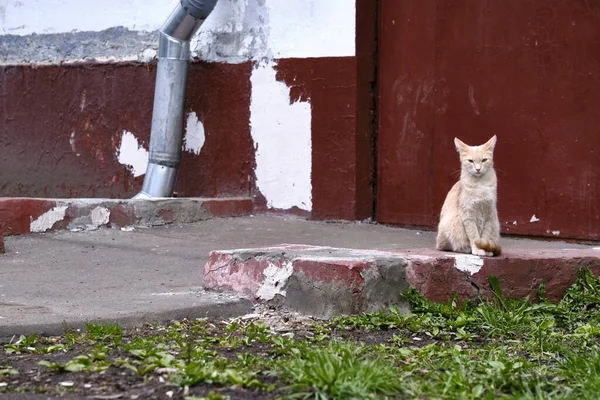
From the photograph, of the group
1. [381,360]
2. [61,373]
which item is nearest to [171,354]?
[61,373]

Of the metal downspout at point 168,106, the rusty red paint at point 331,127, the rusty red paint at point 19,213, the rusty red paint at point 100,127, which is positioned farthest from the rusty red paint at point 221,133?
the rusty red paint at point 19,213

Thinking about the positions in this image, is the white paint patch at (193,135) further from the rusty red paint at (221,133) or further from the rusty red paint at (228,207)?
the rusty red paint at (228,207)

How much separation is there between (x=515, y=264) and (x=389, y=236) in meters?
2.19

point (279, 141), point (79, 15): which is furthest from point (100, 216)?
point (79, 15)

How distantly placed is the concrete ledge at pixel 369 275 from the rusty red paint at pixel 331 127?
2.48 m

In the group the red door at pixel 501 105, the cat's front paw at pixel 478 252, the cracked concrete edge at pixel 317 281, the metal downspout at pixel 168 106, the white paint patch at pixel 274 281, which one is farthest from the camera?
the metal downspout at pixel 168 106

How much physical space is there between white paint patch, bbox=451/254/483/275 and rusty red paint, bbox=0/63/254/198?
3404 millimetres

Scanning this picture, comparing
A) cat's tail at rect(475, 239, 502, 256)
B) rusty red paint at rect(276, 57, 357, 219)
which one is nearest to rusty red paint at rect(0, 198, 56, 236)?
rusty red paint at rect(276, 57, 357, 219)

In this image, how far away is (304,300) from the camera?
4.59 m

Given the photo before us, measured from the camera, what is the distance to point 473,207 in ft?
16.9

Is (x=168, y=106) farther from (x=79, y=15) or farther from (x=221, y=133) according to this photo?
(x=79, y=15)

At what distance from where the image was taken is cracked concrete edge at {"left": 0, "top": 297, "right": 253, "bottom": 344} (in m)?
3.98

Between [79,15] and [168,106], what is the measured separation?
5.33ft

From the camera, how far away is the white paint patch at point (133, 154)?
8445 millimetres
